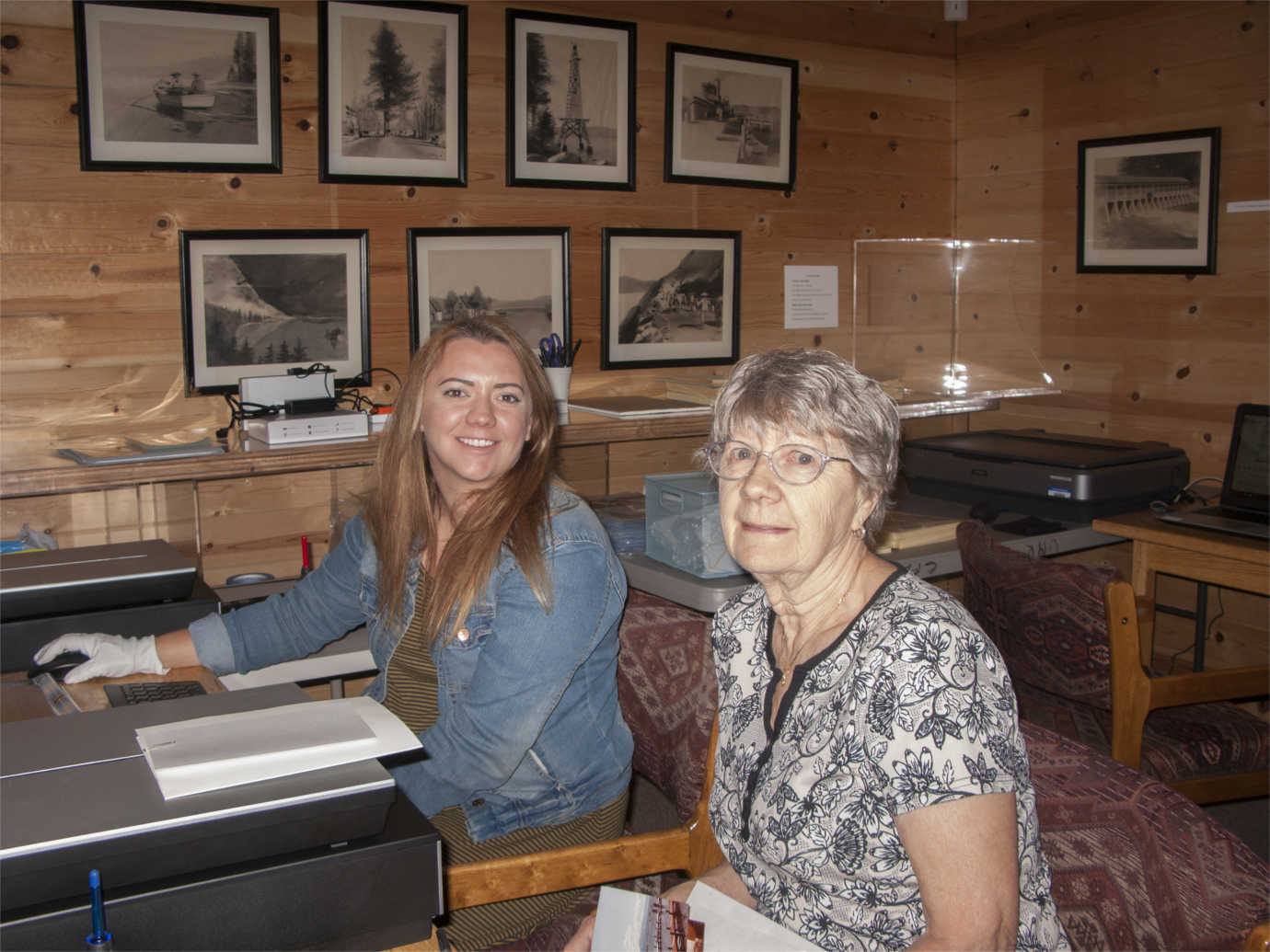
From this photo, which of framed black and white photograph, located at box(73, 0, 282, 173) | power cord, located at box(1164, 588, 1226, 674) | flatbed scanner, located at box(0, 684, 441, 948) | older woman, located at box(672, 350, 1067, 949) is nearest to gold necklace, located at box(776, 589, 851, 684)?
older woman, located at box(672, 350, 1067, 949)

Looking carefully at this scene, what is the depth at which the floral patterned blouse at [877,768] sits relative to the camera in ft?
3.51

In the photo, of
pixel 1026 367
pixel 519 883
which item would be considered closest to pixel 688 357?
pixel 1026 367

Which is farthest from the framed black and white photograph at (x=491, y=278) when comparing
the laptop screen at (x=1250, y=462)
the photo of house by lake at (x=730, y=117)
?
the laptop screen at (x=1250, y=462)

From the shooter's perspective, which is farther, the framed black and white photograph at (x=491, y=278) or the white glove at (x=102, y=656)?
the framed black and white photograph at (x=491, y=278)

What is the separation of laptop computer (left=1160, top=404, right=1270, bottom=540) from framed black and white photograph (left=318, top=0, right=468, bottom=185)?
213 cm

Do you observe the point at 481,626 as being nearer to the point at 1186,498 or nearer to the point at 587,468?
the point at 587,468

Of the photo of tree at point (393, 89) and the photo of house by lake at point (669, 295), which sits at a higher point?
the photo of tree at point (393, 89)

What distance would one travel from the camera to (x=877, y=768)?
3.59ft

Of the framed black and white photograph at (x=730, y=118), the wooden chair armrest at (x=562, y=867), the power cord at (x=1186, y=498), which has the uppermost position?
A: the framed black and white photograph at (x=730, y=118)

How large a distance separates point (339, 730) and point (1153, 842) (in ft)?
2.76

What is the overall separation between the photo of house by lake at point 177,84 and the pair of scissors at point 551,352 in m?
0.91

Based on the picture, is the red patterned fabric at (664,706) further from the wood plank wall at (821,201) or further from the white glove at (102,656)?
the wood plank wall at (821,201)

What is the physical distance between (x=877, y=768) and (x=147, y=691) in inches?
42.9

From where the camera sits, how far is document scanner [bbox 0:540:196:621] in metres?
1.83
